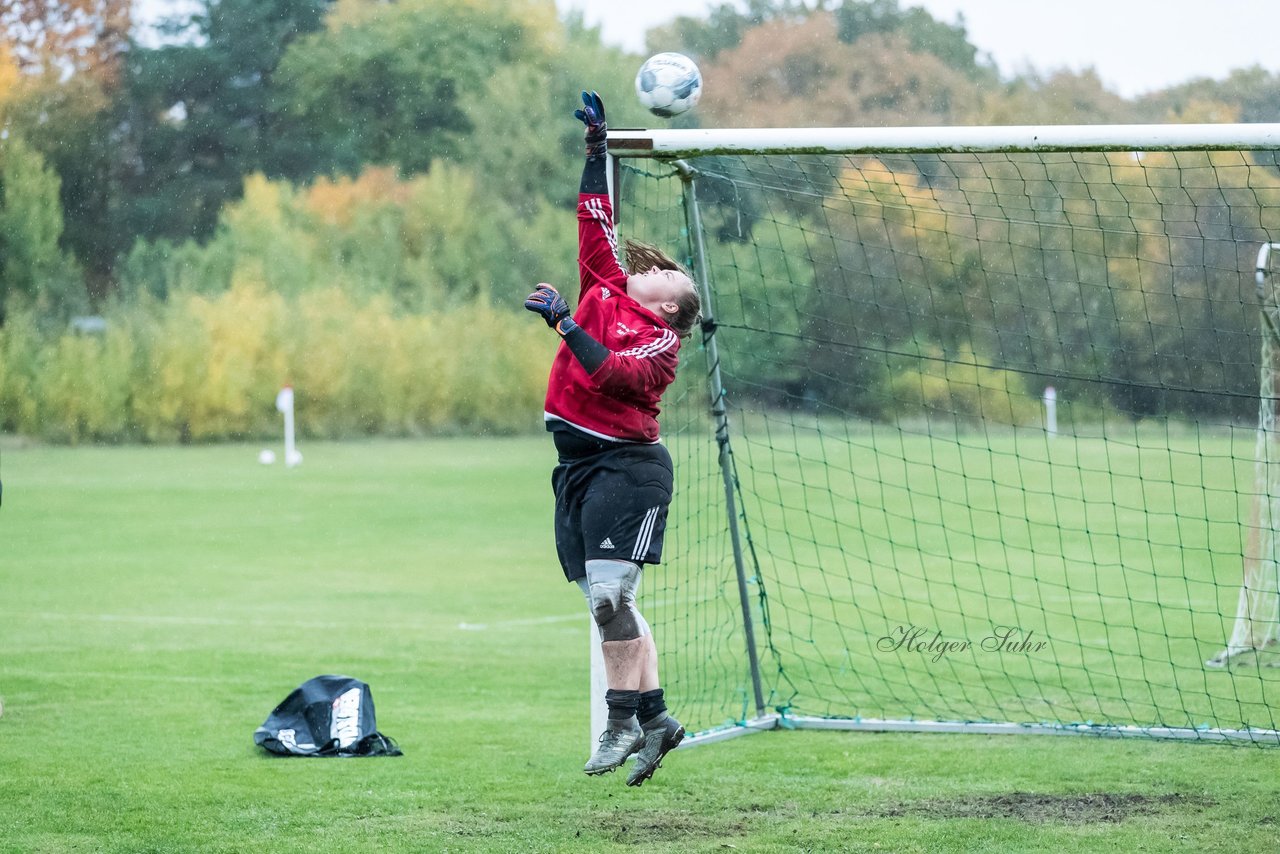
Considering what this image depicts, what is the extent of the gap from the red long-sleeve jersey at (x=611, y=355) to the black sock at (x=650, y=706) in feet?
2.94

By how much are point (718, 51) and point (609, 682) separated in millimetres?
Answer: 33976

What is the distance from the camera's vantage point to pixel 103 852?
17.8ft

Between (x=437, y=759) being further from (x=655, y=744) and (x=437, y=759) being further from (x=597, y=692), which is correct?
(x=655, y=744)

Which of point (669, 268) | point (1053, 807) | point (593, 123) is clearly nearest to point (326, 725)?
point (669, 268)

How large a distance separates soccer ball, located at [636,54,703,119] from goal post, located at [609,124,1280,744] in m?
0.16

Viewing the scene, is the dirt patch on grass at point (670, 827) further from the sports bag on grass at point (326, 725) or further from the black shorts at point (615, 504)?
the sports bag on grass at point (326, 725)

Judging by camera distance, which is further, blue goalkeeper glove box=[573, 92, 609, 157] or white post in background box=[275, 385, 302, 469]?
white post in background box=[275, 385, 302, 469]

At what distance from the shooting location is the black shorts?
5.00 m

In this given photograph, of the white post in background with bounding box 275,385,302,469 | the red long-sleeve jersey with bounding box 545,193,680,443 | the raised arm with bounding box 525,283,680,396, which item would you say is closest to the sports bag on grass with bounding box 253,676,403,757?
the red long-sleeve jersey with bounding box 545,193,680,443

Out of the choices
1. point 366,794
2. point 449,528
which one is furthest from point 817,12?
point 366,794

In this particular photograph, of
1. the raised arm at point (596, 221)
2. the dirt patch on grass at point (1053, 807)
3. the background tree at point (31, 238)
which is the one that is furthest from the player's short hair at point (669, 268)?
the background tree at point (31, 238)

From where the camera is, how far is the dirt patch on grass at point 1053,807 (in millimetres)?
5961

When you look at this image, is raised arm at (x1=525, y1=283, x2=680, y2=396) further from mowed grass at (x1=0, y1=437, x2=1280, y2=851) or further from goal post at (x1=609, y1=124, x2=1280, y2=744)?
mowed grass at (x1=0, y1=437, x2=1280, y2=851)

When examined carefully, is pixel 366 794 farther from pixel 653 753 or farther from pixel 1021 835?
pixel 1021 835
